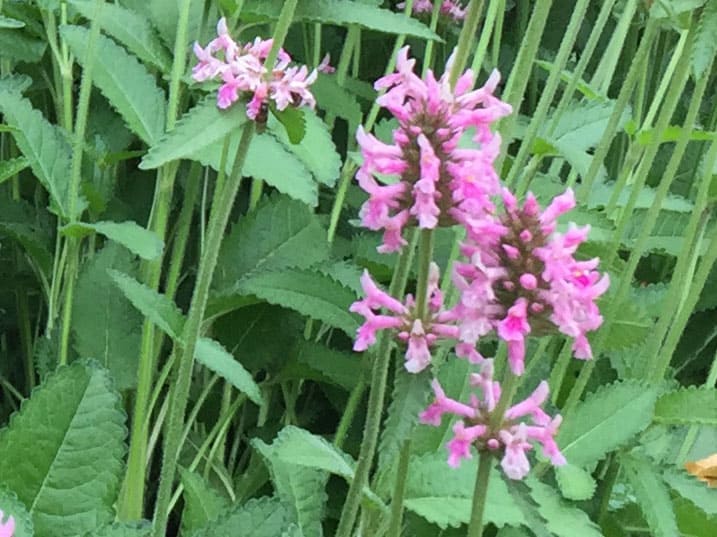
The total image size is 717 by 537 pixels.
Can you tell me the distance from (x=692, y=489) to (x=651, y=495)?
0.04m

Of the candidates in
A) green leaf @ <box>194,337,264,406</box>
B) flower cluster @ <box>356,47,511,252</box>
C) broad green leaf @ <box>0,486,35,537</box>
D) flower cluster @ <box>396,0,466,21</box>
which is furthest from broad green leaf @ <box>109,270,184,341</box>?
flower cluster @ <box>396,0,466,21</box>

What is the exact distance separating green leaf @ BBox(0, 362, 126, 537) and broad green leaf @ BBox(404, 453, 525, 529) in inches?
6.3

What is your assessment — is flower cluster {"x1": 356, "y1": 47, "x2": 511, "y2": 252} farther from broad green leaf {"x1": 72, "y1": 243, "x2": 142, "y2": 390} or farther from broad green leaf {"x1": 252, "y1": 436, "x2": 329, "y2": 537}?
broad green leaf {"x1": 72, "y1": 243, "x2": 142, "y2": 390}

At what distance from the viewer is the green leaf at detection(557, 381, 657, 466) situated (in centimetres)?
53

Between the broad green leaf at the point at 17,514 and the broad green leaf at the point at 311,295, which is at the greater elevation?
the broad green leaf at the point at 311,295

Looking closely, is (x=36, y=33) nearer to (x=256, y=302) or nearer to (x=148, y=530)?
(x=256, y=302)

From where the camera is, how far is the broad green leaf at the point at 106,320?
0.62 meters

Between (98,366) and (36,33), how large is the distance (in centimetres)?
29

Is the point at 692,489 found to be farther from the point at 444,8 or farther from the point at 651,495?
the point at 444,8

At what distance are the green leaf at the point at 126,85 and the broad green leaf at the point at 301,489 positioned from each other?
0.22 meters

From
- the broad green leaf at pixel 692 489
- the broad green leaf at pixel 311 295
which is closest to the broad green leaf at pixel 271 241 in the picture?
the broad green leaf at pixel 311 295

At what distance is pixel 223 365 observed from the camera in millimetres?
527

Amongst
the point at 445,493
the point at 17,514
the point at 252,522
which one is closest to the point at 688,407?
the point at 445,493

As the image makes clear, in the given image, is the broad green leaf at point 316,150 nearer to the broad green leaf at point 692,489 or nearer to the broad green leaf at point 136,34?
the broad green leaf at point 136,34
